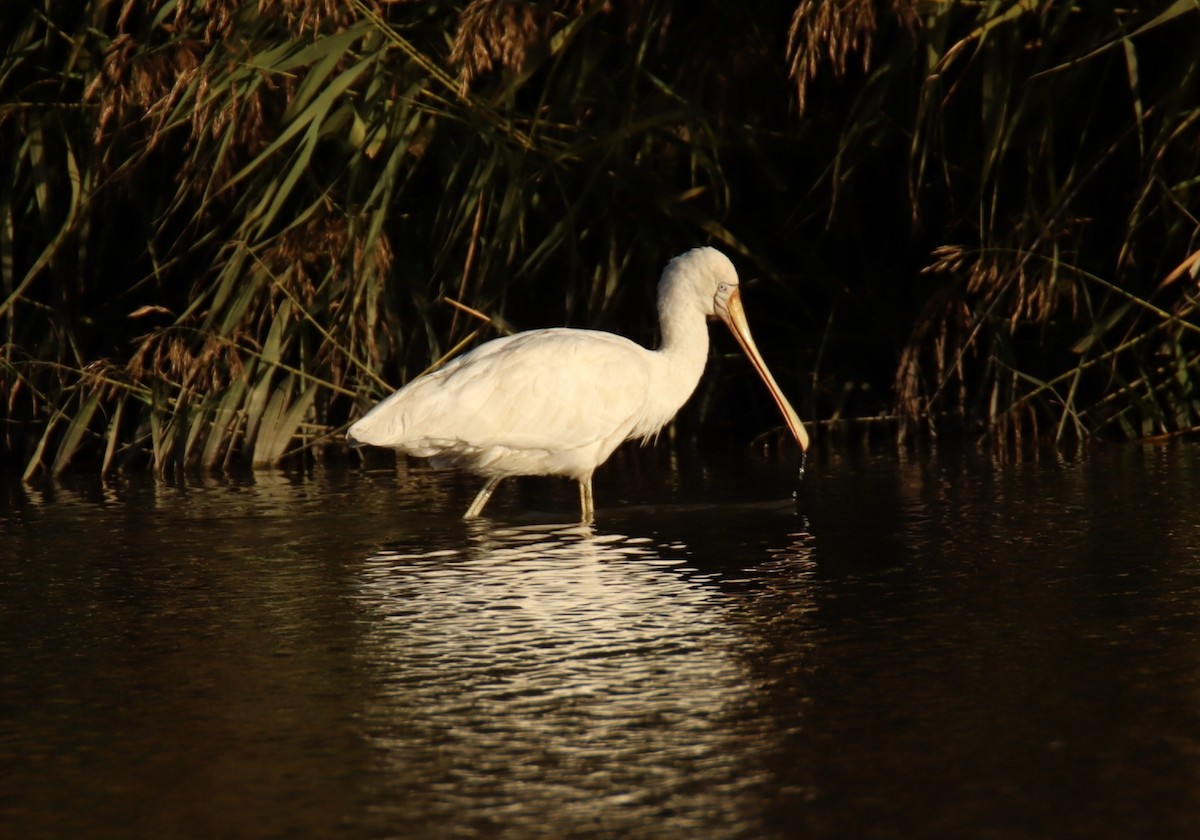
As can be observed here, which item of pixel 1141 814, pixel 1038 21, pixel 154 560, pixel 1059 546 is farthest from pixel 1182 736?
pixel 1038 21

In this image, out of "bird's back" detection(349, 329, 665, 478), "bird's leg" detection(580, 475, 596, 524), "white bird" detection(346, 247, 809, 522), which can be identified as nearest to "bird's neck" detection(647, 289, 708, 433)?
"white bird" detection(346, 247, 809, 522)

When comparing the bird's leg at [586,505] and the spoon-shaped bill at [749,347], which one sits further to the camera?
the spoon-shaped bill at [749,347]

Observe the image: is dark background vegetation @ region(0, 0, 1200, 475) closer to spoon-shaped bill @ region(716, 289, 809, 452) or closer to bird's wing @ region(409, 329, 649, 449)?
spoon-shaped bill @ region(716, 289, 809, 452)

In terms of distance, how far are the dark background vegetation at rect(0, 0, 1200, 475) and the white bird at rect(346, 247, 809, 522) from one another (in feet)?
3.84

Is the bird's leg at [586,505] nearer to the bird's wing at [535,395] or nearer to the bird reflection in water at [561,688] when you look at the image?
the bird's wing at [535,395]

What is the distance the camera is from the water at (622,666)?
12.2ft

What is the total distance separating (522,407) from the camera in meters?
7.82

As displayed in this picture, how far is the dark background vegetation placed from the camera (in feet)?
28.4

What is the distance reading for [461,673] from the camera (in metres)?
4.91

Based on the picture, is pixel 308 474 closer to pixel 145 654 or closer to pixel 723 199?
pixel 723 199

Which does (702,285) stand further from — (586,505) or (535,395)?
(586,505)

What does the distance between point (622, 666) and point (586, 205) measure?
5243mm

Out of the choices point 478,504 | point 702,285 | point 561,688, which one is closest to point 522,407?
point 478,504

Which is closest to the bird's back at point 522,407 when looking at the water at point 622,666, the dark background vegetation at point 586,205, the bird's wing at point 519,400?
the bird's wing at point 519,400
